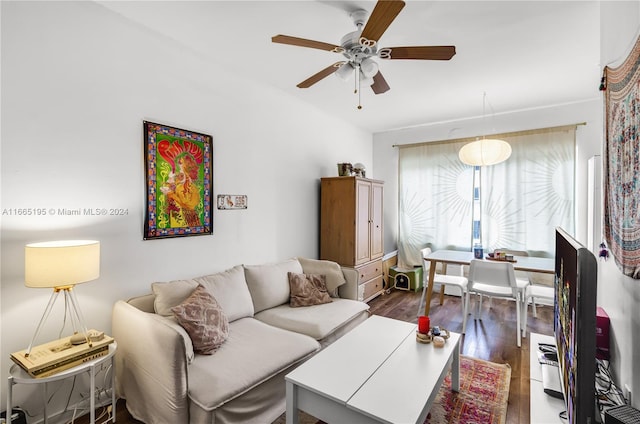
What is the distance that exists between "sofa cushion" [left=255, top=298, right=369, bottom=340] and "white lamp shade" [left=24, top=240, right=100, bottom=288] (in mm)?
1465

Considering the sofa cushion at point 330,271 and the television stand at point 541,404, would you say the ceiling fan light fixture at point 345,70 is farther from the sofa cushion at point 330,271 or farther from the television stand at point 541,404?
the television stand at point 541,404

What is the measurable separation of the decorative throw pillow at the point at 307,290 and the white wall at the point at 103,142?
0.53 m

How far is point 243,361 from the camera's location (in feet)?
6.21

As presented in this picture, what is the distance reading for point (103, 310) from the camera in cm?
208

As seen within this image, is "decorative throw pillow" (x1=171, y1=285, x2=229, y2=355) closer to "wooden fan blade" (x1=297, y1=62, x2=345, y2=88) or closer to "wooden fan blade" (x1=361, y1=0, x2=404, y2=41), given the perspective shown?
"wooden fan blade" (x1=297, y1=62, x2=345, y2=88)

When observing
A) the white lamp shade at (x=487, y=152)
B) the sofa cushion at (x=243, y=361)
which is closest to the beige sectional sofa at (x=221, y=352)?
the sofa cushion at (x=243, y=361)

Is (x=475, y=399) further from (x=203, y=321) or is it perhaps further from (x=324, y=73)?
(x=324, y=73)

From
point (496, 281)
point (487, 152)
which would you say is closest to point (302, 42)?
point (487, 152)

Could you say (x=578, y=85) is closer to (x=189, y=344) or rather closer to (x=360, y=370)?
(x=360, y=370)

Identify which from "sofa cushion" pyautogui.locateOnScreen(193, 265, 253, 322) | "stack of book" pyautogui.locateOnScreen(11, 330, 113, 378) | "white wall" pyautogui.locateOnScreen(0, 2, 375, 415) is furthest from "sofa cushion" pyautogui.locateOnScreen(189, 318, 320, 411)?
"white wall" pyautogui.locateOnScreen(0, 2, 375, 415)

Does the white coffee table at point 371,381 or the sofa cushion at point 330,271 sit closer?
the white coffee table at point 371,381

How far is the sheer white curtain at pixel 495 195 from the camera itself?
3.92 m

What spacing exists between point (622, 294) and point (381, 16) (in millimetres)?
1716

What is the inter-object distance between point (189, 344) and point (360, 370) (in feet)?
3.48
